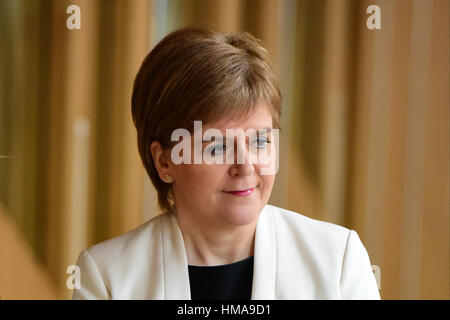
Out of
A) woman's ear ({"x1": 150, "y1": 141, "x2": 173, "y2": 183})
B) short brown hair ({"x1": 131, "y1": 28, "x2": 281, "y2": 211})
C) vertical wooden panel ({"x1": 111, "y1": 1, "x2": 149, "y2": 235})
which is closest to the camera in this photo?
short brown hair ({"x1": 131, "y1": 28, "x2": 281, "y2": 211})

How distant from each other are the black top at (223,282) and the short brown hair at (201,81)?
311 millimetres

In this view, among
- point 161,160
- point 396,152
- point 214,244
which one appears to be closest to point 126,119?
point 161,160

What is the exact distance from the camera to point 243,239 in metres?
1.15

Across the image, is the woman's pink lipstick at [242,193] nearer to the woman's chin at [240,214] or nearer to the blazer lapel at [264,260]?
the woman's chin at [240,214]

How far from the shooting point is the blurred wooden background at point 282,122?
1.51 meters

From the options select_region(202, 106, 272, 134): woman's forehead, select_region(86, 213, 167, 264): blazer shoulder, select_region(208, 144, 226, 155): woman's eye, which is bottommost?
select_region(86, 213, 167, 264): blazer shoulder

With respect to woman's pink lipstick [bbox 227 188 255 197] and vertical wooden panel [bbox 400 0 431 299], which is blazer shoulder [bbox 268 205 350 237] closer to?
woman's pink lipstick [bbox 227 188 255 197]

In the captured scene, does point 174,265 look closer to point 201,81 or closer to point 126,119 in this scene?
point 201,81

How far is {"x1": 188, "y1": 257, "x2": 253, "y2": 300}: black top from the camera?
113cm

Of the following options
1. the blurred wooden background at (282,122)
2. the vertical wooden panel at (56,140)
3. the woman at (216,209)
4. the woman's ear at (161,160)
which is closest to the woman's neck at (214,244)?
the woman at (216,209)

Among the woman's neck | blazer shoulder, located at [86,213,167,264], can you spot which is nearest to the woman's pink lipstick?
the woman's neck

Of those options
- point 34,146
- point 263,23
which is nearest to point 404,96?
point 263,23

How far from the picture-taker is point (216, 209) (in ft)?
3.48
